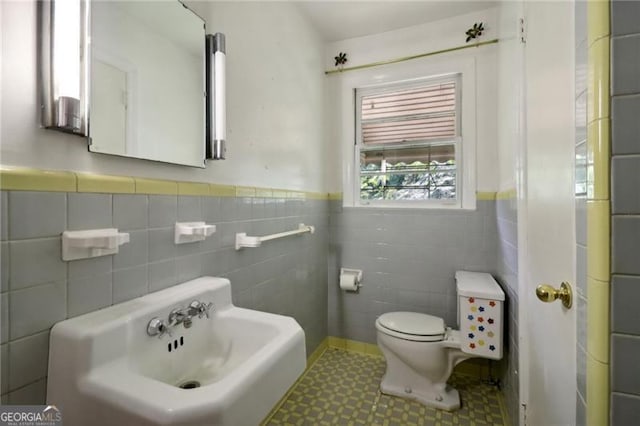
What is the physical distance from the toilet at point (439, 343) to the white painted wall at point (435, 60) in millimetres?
828

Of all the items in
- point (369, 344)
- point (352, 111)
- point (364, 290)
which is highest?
point (352, 111)

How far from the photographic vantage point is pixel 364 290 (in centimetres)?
234

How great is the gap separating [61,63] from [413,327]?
76.7 inches

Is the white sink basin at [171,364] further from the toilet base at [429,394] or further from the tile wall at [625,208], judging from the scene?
the toilet base at [429,394]

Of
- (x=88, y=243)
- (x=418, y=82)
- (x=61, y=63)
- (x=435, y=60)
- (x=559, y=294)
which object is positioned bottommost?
(x=559, y=294)

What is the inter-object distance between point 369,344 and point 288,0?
257 centimetres

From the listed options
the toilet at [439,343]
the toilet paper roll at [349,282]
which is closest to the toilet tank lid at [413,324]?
the toilet at [439,343]

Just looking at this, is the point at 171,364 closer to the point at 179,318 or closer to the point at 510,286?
the point at 179,318

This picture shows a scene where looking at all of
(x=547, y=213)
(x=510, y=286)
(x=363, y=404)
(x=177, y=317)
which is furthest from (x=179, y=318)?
(x=510, y=286)

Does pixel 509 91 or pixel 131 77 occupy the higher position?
pixel 509 91

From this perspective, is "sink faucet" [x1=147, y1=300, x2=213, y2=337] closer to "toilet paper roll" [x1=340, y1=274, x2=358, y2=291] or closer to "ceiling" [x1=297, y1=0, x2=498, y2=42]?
"toilet paper roll" [x1=340, y1=274, x2=358, y2=291]

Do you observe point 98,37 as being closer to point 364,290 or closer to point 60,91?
point 60,91

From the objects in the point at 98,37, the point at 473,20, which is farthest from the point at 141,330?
the point at 473,20

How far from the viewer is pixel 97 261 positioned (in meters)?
0.81
